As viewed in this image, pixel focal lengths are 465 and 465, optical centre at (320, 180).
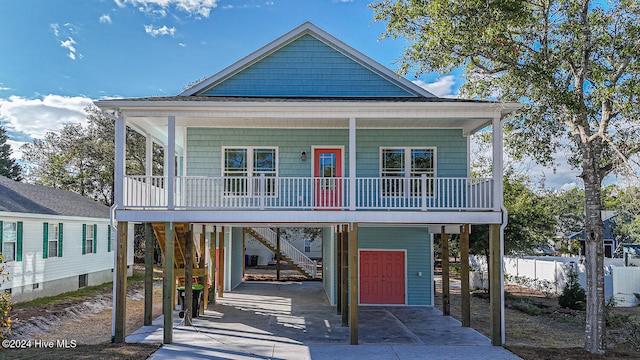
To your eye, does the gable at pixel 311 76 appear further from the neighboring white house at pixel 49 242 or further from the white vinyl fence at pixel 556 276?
the white vinyl fence at pixel 556 276

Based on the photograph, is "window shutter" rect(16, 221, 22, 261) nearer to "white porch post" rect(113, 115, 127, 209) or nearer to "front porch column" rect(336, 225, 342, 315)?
"white porch post" rect(113, 115, 127, 209)

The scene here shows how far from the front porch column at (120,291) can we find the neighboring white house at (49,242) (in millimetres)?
4671

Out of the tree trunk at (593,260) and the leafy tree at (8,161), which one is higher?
the leafy tree at (8,161)

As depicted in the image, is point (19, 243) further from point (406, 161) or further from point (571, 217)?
point (571, 217)

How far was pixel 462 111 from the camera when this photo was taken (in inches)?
447

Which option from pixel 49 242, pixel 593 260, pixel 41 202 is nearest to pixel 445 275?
pixel 593 260

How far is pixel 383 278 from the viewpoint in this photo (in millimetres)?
16672

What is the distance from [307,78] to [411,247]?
7.00 metres

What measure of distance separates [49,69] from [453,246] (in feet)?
88.0

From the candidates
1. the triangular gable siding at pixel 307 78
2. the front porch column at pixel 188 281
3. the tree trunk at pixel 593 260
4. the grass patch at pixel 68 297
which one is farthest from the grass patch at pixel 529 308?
the grass patch at pixel 68 297

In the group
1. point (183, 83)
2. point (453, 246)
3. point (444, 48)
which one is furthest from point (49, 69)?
point (453, 246)

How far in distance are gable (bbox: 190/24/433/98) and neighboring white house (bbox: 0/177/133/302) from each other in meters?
7.79

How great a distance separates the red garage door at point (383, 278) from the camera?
1664 cm

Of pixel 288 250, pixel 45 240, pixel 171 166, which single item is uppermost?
pixel 171 166
